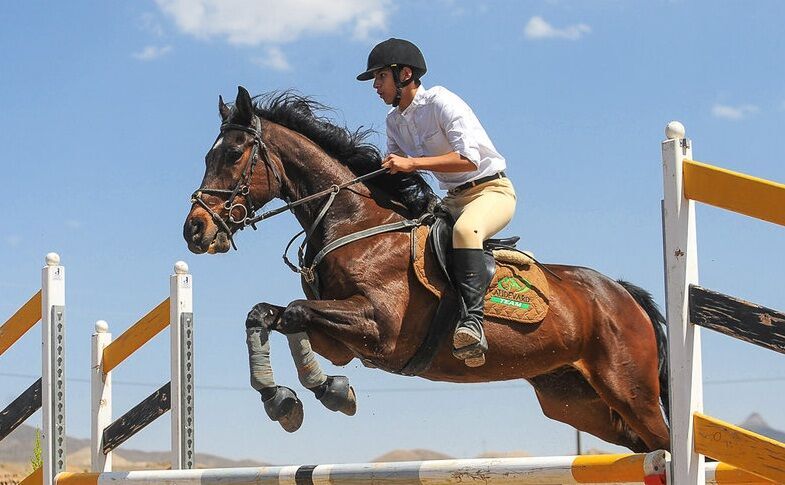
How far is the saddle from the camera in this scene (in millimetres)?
5207

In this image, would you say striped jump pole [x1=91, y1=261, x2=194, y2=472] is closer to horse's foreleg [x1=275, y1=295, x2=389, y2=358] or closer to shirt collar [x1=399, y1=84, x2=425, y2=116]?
horse's foreleg [x1=275, y1=295, x2=389, y2=358]

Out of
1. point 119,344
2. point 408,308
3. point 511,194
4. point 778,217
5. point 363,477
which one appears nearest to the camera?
point 778,217

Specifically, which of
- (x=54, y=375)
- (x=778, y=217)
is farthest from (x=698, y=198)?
(x=54, y=375)

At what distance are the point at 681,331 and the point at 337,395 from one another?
5.83ft

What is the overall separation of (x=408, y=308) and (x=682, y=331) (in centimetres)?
177

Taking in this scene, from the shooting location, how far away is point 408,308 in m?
5.21

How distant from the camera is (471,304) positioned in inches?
201

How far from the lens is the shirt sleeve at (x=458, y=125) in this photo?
5.27 meters

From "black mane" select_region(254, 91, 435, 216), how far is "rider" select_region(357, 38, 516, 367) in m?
0.13

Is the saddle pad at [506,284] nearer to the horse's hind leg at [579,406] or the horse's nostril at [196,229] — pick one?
the horse's hind leg at [579,406]

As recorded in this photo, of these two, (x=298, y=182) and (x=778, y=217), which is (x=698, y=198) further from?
(x=298, y=182)

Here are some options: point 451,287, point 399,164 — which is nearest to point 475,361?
point 451,287

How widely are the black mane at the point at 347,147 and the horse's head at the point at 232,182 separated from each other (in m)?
0.22

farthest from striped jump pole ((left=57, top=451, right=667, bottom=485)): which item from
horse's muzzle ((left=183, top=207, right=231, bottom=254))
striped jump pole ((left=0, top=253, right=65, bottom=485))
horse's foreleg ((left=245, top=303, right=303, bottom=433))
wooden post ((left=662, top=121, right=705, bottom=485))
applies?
striped jump pole ((left=0, top=253, right=65, bottom=485))
